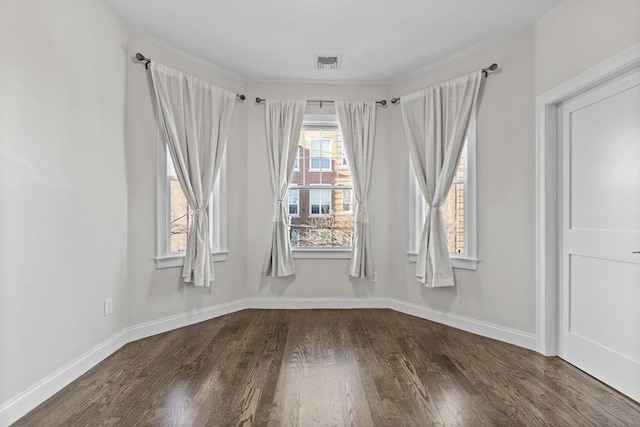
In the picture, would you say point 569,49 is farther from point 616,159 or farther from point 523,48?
point 616,159

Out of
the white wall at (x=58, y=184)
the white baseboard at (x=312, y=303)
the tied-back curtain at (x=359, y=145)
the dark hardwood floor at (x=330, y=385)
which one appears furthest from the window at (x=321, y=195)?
the white wall at (x=58, y=184)

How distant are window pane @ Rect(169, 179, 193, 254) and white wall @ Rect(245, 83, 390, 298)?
71 centimetres

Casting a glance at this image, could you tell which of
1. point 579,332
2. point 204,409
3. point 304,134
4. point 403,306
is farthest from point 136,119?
point 579,332

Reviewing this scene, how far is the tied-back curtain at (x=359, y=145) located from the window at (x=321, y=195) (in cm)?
18

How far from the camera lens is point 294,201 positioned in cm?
407

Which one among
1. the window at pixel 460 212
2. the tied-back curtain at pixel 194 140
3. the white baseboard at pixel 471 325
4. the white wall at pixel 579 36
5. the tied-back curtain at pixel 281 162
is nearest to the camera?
the white wall at pixel 579 36

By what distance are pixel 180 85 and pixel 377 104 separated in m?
2.06

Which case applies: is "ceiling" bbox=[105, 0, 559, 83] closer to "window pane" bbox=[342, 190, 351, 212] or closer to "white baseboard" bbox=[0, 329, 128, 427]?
"window pane" bbox=[342, 190, 351, 212]

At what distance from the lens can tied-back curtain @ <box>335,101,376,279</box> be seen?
3900mm

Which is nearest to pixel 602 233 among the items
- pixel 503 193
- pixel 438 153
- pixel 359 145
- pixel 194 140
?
pixel 503 193

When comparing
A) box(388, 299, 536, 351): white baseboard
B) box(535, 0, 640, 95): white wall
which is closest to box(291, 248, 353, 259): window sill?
box(388, 299, 536, 351): white baseboard

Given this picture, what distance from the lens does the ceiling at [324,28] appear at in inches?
102

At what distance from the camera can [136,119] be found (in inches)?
117

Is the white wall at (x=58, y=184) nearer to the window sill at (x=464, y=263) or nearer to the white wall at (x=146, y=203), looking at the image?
the white wall at (x=146, y=203)
